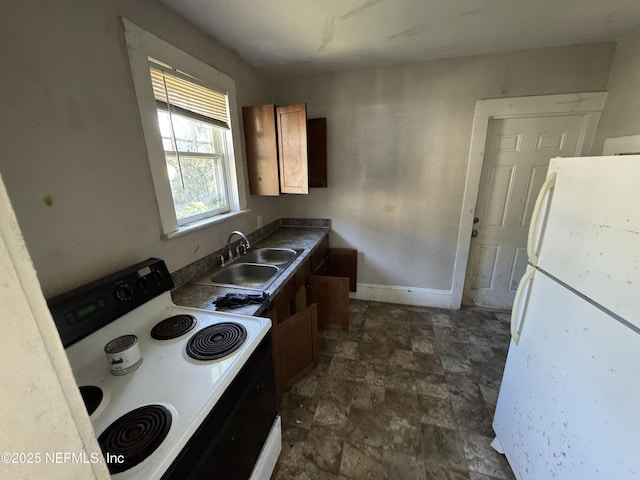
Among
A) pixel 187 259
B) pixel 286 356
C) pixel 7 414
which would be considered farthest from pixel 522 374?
pixel 187 259

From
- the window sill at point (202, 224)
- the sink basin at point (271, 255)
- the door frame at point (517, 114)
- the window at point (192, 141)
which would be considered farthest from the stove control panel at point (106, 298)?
the door frame at point (517, 114)

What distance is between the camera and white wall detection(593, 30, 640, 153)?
1.81 metres

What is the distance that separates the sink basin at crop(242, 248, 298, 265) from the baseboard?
1217 millimetres

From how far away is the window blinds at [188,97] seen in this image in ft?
4.65

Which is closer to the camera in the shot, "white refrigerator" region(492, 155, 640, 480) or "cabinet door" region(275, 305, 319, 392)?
"white refrigerator" region(492, 155, 640, 480)

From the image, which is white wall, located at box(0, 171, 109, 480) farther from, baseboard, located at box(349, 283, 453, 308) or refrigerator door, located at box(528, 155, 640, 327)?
baseboard, located at box(349, 283, 453, 308)

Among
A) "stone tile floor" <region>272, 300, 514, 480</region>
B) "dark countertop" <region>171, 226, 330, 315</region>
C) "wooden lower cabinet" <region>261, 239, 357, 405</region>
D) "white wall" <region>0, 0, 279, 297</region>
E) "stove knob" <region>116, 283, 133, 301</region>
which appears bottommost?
"stone tile floor" <region>272, 300, 514, 480</region>

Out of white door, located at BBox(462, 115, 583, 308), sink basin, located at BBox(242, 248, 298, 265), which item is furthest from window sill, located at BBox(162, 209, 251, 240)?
white door, located at BBox(462, 115, 583, 308)

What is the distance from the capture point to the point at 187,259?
5.38 feet

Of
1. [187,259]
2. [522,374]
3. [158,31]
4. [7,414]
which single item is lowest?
[522,374]

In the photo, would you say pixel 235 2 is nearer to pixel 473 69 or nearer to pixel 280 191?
pixel 280 191

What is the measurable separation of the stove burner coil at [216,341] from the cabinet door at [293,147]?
1.44m

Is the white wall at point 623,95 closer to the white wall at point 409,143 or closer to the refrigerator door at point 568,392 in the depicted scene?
the white wall at point 409,143

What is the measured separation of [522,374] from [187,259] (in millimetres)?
1966
